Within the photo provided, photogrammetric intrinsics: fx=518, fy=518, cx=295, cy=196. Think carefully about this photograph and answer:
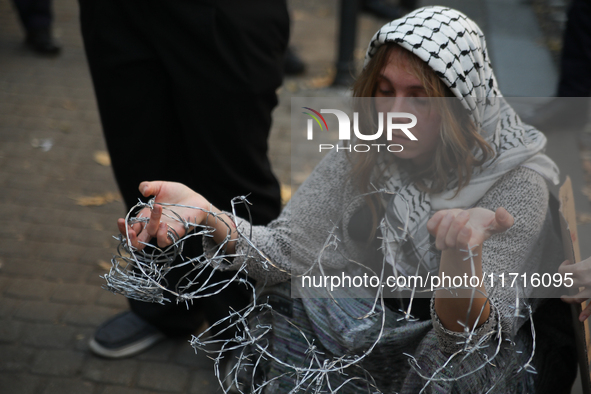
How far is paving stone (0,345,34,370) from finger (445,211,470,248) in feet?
6.87

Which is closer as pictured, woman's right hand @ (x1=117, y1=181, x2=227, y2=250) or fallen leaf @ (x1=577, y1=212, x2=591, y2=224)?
woman's right hand @ (x1=117, y1=181, x2=227, y2=250)

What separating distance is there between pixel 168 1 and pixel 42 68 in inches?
152

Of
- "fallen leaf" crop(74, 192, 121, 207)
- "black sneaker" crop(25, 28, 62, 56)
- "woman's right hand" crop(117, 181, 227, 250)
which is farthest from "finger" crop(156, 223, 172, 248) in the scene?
"black sneaker" crop(25, 28, 62, 56)

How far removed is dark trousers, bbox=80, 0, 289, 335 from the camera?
6.26 ft

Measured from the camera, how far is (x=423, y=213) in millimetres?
1432

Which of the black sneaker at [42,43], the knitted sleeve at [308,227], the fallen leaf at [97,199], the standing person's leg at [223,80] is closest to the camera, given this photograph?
the knitted sleeve at [308,227]

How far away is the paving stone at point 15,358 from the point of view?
7.64 feet

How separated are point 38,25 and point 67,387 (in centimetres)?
411

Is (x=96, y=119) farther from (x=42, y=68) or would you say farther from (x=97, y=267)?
(x=97, y=267)

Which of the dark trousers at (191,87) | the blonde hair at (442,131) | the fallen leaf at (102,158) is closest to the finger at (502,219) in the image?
the blonde hair at (442,131)

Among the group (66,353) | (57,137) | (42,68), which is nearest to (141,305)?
(66,353)

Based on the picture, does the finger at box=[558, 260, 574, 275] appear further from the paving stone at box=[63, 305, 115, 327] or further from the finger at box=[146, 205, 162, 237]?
the paving stone at box=[63, 305, 115, 327]

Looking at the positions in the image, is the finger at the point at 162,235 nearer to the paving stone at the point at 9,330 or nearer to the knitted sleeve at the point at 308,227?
the knitted sleeve at the point at 308,227

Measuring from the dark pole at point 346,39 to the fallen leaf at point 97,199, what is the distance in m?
2.27
